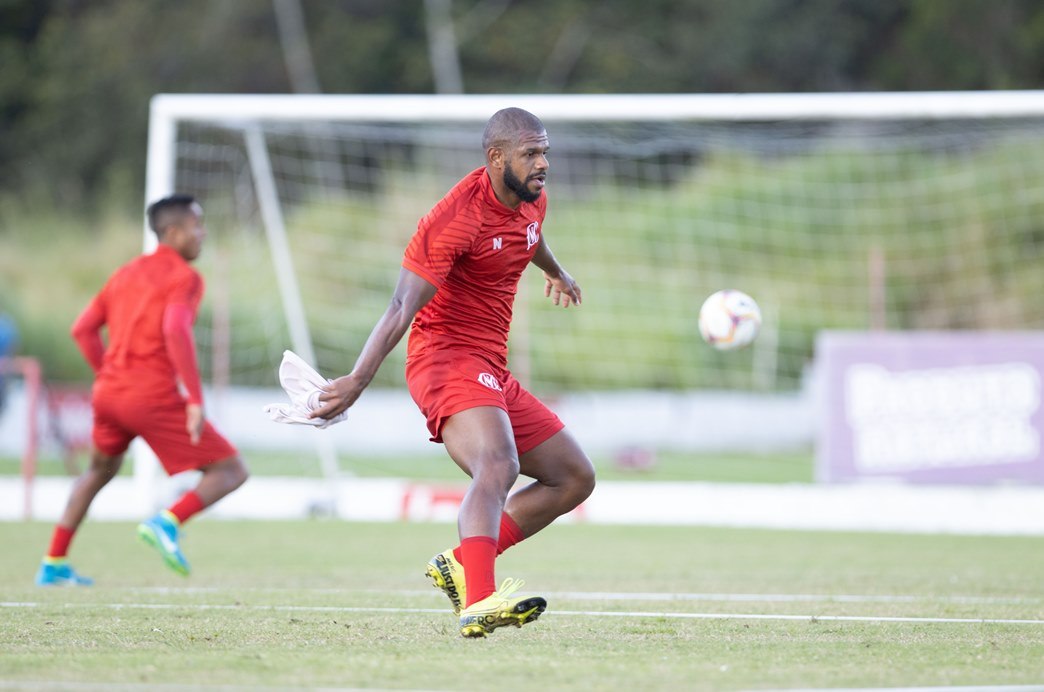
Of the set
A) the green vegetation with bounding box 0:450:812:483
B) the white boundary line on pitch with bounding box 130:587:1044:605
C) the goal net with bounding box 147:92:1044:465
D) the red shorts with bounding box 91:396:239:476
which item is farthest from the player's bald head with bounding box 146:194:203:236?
the green vegetation with bounding box 0:450:812:483

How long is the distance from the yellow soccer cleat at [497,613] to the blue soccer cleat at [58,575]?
12.7 ft

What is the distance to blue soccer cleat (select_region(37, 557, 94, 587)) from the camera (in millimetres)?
8906

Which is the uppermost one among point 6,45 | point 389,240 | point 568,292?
point 6,45

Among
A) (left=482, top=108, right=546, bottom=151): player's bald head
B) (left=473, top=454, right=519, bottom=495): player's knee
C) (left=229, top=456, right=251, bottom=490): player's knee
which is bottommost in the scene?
(left=229, top=456, right=251, bottom=490): player's knee

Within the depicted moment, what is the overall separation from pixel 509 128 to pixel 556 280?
48.0 inches

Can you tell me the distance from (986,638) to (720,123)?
13.1 meters

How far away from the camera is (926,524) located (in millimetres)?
14773

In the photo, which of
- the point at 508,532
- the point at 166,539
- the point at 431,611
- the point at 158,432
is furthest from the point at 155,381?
the point at 508,532

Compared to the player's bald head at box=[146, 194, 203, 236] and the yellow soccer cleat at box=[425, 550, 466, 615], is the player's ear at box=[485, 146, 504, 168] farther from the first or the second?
the player's bald head at box=[146, 194, 203, 236]

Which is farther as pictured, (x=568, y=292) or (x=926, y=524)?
(x=926, y=524)

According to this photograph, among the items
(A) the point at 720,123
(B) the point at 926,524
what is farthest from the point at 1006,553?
(A) the point at 720,123

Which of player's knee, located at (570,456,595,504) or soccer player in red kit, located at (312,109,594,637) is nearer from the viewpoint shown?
soccer player in red kit, located at (312,109,594,637)

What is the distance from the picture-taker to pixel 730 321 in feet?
29.6

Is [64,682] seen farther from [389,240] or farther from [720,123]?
[389,240]
